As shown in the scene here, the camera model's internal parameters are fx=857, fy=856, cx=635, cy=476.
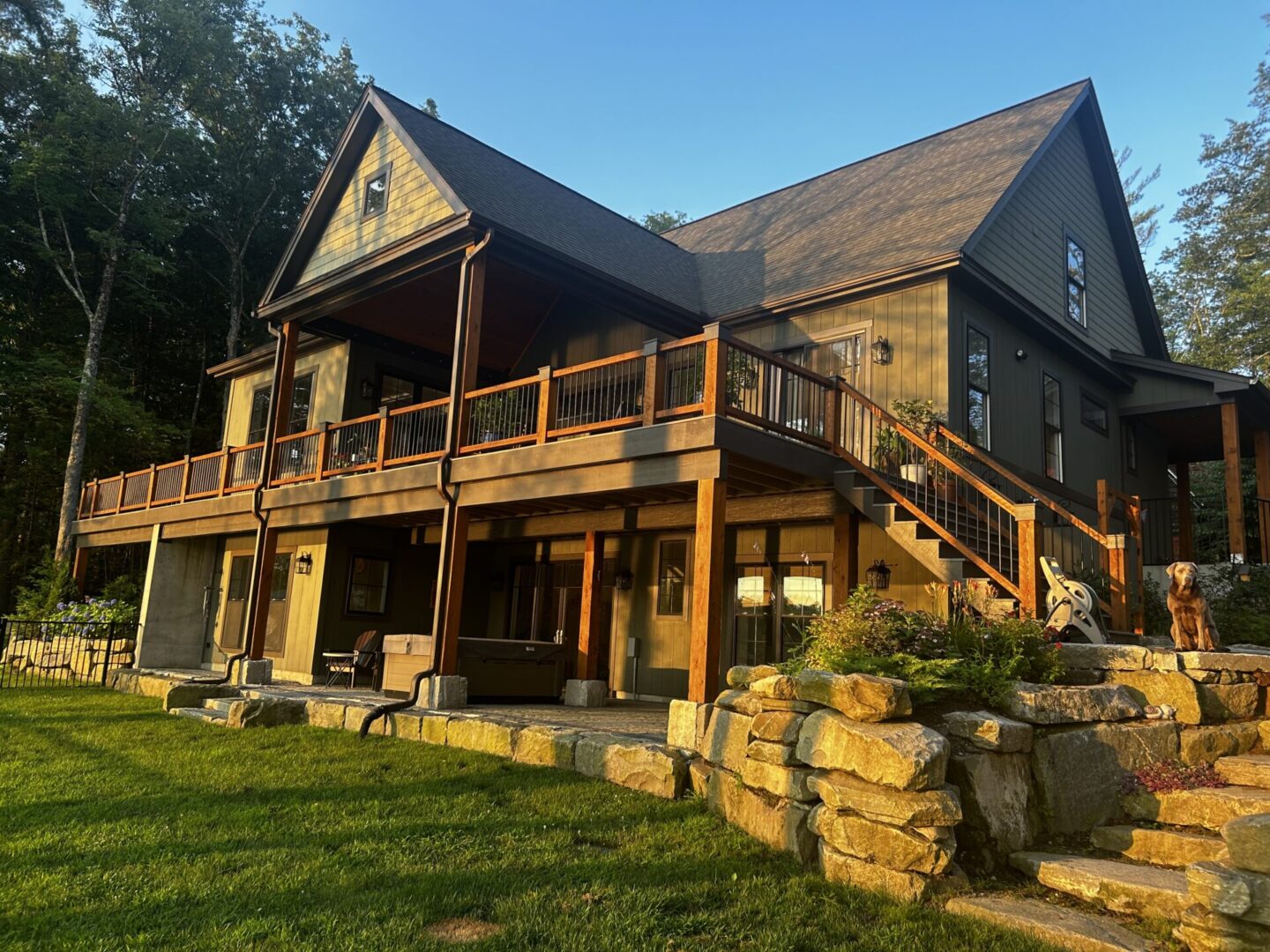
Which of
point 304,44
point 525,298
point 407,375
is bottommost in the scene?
point 407,375

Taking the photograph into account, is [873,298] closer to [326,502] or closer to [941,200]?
[941,200]

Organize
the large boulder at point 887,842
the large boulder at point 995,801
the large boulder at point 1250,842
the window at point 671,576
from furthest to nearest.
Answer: the window at point 671,576
the large boulder at point 995,801
the large boulder at point 887,842
the large boulder at point 1250,842

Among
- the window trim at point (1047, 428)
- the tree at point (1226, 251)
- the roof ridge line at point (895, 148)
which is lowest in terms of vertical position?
the window trim at point (1047, 428)

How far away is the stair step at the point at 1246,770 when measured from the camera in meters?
4.93

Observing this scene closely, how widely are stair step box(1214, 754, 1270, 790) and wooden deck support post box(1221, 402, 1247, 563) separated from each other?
7439 millimetres

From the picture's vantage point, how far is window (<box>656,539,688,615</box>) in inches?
476

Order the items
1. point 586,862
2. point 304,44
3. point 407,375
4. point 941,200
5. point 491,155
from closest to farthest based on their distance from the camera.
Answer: point 586,862
point 941,200
point 491,155
point 407,375
point 304,44

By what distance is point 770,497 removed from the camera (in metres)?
9.56

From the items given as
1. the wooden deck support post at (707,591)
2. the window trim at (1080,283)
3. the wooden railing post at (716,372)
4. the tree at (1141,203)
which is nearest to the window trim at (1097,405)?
the window trim at (1080,283)

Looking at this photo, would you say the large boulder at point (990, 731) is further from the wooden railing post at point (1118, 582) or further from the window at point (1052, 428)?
the window at point (1052, 428)

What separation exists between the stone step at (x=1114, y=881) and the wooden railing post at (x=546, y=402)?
6.16 meters

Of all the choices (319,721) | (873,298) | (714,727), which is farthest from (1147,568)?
(319,721)

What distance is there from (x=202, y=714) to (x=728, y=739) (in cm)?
691

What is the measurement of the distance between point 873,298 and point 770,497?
10.8 ft
